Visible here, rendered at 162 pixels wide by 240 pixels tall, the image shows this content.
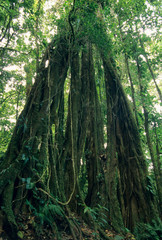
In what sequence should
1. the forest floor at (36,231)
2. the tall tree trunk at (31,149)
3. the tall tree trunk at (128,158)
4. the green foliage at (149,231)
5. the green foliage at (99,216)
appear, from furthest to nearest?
the tall tree trunk at (128,158) < the green foliage at (149,231) < the green foliage at (99,216) < the tall tree trunk at (31,149) < the forest floor at (36,231)

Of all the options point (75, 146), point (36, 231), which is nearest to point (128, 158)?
point (75, 146)

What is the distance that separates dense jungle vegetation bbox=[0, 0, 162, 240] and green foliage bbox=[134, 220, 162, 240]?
0.05ft

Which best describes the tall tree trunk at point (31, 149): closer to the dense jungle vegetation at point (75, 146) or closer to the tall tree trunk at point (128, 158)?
the dense jungle vegetation at point (75, 146)

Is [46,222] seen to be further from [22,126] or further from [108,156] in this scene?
[108,156]

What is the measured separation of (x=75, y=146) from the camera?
11.3 feet

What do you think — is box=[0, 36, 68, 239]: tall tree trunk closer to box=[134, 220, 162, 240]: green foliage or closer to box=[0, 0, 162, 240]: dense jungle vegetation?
box=[0, 0, 162, 240]: dense jungle vegetation

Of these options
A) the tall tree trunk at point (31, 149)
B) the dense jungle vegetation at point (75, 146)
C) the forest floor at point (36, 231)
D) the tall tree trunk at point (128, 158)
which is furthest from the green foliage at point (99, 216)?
the tall tree trunk at point (31, 149)

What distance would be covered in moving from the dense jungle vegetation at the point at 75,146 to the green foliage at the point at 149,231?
0.02m

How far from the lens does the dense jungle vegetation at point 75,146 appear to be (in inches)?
85.0

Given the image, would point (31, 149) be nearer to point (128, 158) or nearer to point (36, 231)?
point (36, 231)

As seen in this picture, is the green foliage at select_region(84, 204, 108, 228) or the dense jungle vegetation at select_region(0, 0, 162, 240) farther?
the green foliage at select_region(84, 204, 108, 228)

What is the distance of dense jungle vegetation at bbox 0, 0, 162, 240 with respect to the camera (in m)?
2.16

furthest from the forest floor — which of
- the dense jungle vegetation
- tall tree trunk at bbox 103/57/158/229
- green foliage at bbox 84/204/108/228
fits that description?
tall tree trunk at bbox 103/57/158/229

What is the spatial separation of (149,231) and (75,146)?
2.02 meters
